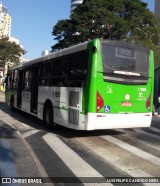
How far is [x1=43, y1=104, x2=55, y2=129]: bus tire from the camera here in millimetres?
12106

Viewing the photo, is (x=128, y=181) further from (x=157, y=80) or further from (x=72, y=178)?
(x=157, y=80)

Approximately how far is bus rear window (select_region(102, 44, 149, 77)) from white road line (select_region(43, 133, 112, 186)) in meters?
2.54

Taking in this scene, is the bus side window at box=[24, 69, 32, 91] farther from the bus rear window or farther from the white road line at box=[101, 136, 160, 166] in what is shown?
the bus rear window

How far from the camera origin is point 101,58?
9.66 meters

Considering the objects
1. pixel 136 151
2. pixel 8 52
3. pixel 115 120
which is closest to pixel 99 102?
pixel 115 120

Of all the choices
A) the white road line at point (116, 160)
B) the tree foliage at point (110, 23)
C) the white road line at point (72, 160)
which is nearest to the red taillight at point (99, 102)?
the white road line at point (116, 160)

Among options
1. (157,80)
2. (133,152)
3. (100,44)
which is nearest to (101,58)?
(100,44)

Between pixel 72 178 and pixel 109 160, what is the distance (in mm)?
1626

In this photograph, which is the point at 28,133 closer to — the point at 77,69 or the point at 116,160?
the point at 77,69

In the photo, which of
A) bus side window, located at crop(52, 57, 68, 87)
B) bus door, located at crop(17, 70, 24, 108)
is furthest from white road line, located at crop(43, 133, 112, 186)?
bus door, located at crop(17, 70, 24, 108)

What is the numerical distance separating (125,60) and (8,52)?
181ft

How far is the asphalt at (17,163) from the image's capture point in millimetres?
6008

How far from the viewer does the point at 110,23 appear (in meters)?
39.2

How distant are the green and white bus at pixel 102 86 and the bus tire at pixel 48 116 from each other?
0.08 meters
